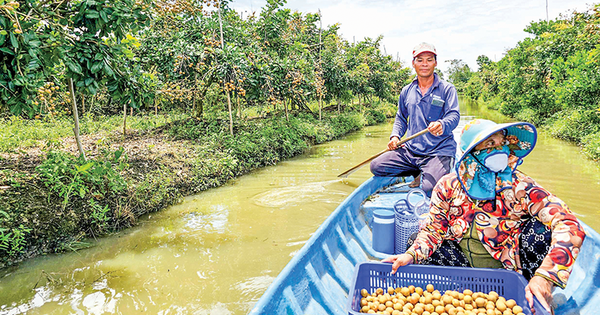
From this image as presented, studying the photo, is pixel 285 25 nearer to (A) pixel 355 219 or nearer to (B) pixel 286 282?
(A) pixel 355 219

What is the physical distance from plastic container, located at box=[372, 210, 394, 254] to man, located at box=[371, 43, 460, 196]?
83 centimetres

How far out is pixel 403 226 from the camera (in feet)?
8.02

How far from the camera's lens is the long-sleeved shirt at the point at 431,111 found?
10.7 feet

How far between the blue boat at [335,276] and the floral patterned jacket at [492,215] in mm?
354

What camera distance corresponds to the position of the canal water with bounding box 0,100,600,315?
9.46 feet

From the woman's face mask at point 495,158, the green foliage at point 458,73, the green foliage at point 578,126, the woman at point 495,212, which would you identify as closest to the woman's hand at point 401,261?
the woman at point 495,212

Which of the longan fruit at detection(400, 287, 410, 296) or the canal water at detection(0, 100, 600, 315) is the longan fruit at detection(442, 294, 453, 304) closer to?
the longan fruit at detection(400, 287, 410, 296)

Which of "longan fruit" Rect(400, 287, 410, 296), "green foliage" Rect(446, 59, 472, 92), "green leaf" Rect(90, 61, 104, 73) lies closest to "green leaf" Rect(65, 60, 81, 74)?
"green leaf" Rect(90, 61, 104, 73)

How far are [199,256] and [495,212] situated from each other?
2.86 metres

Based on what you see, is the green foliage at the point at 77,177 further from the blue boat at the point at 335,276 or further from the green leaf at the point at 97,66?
the blue boat at the point at 335,276

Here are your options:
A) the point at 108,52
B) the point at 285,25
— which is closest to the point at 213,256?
the point at 108,52

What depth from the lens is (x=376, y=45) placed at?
67.5 feet

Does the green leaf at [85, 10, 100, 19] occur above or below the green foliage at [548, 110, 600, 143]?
above

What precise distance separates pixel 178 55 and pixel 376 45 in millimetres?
15803
